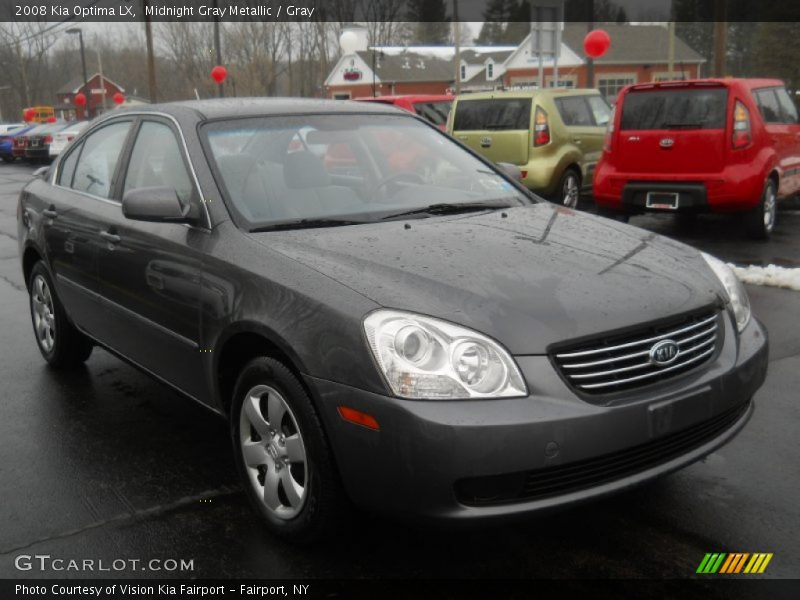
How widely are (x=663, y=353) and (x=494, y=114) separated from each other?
944 cm

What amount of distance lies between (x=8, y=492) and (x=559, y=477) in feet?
7.84

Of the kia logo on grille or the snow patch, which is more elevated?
the kia logo on grille

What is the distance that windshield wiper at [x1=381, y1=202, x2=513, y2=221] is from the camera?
368 centimetres

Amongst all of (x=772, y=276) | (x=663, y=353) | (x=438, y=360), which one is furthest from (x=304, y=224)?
(x=772, y=276)

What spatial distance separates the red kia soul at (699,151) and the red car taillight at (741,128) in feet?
0.03

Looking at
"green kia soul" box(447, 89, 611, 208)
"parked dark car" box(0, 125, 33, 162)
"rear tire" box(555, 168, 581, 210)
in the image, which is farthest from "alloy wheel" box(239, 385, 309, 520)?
"parked dark car" box(0, 125, 33, 162)

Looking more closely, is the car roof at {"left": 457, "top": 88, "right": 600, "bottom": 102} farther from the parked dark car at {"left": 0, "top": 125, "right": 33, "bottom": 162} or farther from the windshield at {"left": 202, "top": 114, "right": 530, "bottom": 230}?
the parked dark car at {"left": 0, "top": 125, "right": 33, "bottom": 162}

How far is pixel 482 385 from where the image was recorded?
8.36 ft

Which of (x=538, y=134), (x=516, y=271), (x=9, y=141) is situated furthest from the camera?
(x=9, y=141)

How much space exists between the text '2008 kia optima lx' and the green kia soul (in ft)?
23.3

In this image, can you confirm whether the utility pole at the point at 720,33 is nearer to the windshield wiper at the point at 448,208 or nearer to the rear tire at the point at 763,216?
the rear tire at the point at 763,216

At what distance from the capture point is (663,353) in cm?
276

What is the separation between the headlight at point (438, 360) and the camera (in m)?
2.54

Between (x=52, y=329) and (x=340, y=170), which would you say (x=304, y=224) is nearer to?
(x=340, y=170)
